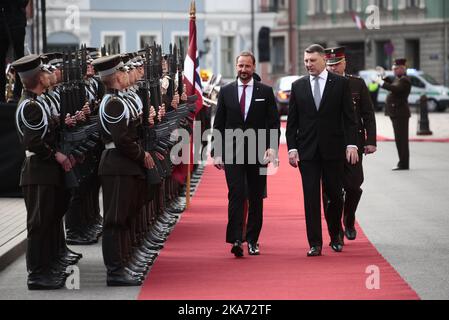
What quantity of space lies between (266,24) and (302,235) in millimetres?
54979

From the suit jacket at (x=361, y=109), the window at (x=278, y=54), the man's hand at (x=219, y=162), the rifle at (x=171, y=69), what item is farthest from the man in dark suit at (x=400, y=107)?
the window at (x=278, y=54)

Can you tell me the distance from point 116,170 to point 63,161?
442 millimetres

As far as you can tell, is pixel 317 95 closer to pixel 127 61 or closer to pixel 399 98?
pixel 127 61

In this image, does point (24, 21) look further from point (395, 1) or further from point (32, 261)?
point (395, 1)

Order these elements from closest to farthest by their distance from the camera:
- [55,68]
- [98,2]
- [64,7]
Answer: [55,68]
[64,7]
[98,2]

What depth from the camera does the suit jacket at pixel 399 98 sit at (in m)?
24.1

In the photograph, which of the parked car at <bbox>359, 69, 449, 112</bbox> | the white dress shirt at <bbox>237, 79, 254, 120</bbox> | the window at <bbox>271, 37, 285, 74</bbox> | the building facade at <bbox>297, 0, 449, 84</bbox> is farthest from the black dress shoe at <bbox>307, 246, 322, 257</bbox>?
the window at <bbox>271, 37, 285, 74</bbox>

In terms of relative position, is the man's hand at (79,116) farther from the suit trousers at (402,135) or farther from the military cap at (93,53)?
the suit trousers at (402,135)

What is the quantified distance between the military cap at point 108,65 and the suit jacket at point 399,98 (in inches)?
529

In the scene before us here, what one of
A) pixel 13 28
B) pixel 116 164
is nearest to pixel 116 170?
pixel 116 164

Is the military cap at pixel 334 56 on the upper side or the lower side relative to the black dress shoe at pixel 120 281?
upper

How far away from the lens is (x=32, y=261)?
11.0 meters

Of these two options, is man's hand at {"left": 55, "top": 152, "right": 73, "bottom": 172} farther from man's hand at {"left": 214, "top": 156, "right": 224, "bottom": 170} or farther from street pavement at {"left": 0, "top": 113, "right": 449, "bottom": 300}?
man's hand at {"left": 214, "top": 156, "right": 224, "bottom": 170}
